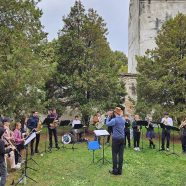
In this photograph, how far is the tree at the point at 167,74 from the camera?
70.5ft

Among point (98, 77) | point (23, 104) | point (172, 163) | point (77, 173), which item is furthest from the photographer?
point (98, 77)

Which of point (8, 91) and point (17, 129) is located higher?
point (8, 91)

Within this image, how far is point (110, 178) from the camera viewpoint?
10867mm

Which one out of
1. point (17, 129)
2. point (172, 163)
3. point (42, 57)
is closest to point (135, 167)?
point (172, 163)

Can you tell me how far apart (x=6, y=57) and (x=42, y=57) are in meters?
5.06

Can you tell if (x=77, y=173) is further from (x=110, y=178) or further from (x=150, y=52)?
(x=150, y=52)

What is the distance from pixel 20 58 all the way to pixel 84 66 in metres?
7.82

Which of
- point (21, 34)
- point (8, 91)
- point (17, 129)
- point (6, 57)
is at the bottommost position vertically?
point (17, 129)

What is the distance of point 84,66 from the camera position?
76.8 ft

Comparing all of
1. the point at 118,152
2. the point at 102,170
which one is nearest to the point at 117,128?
the point at 118,152

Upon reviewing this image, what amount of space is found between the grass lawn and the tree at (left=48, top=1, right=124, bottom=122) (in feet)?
24.5

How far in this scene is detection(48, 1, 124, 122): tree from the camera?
75.3 ft

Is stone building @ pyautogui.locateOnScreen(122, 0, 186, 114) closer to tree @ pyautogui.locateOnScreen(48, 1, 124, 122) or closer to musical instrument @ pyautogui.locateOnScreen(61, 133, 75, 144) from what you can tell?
tree @ pyautogui.locateOnScreen(48, 1, 124, 122)

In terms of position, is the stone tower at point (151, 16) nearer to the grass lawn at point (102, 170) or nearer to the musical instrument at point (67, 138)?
the musical instrument at point (67, 138)
